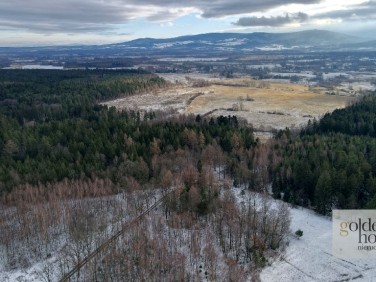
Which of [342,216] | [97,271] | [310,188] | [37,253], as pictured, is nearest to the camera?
[97,271]

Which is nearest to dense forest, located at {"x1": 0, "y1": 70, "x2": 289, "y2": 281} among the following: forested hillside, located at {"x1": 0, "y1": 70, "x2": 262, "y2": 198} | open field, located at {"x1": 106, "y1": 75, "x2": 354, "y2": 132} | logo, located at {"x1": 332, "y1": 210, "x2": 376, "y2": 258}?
forested hillside, located at {"x1": 0, "y1": 70, "x2": 262, "y2": 198}

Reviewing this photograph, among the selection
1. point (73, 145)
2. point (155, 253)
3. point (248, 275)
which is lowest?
point (248, 275)

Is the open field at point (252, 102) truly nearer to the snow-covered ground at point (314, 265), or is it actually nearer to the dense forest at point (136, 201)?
the dense forest at point (136, 201)

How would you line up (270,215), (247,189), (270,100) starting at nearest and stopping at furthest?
(270,215) < (247,189) < (270,100)

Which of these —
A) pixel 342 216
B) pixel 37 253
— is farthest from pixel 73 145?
pixel 342 216

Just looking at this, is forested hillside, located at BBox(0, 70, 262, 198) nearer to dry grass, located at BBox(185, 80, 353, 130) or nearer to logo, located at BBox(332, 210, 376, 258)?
logo, located at BBox(332, 210, 376, 258)

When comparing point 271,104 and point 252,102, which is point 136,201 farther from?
point 252,102

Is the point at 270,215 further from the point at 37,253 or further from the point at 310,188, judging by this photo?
the point at 37,253
